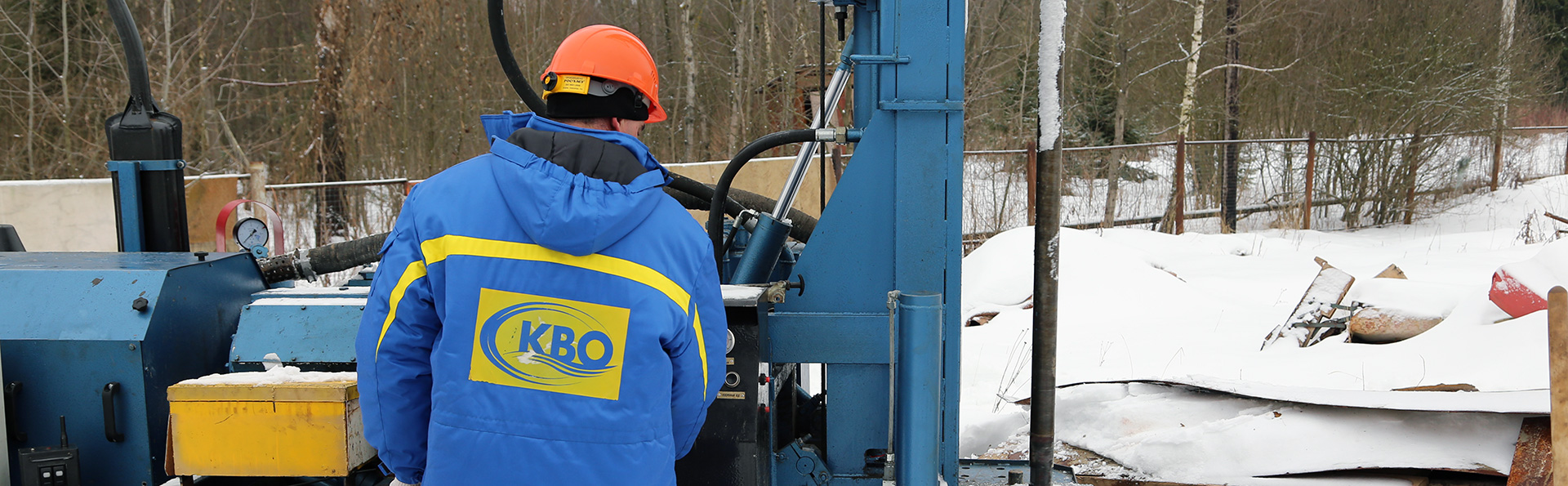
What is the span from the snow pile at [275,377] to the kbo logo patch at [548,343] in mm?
1159

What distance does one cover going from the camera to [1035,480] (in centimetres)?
308

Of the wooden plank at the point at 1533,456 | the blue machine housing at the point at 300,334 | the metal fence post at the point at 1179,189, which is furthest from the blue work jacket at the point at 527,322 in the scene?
the metal fence post at the point at 1179,189

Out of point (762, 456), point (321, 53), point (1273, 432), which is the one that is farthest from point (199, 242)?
point (1273, 432)

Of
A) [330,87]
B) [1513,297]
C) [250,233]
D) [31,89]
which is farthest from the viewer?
[330,87]

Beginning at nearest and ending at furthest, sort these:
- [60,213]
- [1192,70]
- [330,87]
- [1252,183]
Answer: [60,213] → [330,87] → [1252,183] → [1192,70]

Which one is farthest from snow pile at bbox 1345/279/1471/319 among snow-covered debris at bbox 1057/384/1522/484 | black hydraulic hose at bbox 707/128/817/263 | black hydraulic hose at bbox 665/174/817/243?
black hydraulic hose at bbox 707/128/817/263

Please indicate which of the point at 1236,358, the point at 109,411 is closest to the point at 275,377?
the point at 109,411

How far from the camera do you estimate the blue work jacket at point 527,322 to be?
5.98 ft

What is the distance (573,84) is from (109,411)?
75.0 inches

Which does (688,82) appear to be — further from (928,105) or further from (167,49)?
(928,105)

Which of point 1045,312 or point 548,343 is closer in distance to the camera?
point 548,343

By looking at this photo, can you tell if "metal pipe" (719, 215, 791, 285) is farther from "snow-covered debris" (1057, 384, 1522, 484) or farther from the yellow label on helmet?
"snow-covered debris" (1057, 384, 1522, 484)

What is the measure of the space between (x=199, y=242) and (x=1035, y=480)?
28.2 ft

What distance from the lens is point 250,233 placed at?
3693 millimetres
